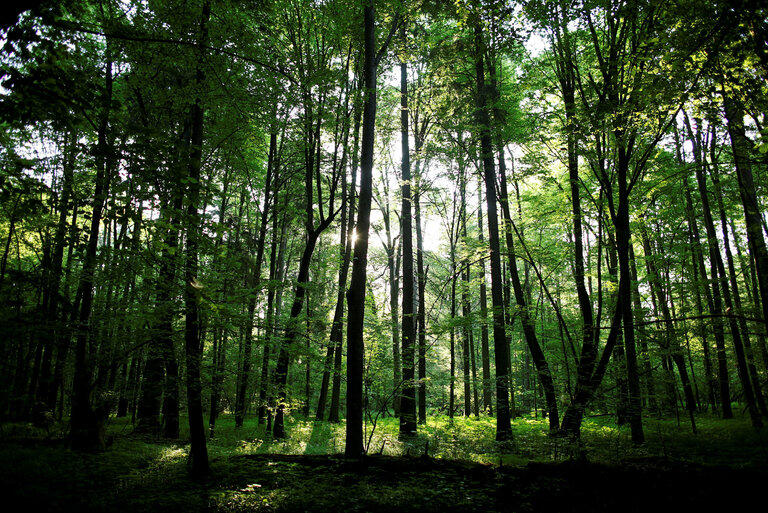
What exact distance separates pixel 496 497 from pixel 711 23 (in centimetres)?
734

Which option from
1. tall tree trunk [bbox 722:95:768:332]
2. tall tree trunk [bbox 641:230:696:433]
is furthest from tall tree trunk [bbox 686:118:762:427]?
tall tree trunk [bbox 722:95:768:332]

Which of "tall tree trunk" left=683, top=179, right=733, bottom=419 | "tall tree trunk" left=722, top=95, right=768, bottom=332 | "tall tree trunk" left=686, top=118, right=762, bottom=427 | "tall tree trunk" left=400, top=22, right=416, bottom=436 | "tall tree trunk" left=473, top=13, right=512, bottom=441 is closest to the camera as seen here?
"tall tree trunk" left=722, top=95, right=768, bottom=332

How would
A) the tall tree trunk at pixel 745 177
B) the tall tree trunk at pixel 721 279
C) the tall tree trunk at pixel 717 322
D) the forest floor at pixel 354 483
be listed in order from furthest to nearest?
the tall tree trunk at pixel 717 322 → the tall tree trunk at pixel 721 279 → the tall tree trunk at pixel 745 177 → the forest floor at pixel 354 483

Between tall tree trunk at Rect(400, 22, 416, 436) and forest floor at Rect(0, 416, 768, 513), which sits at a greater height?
tall tree trunk at Rect(400, 22, 416, 436)

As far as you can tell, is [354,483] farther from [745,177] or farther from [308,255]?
[745,177]

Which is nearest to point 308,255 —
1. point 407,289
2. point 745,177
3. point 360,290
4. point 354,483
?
point 407,289

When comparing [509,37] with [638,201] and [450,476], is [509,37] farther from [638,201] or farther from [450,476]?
[638,201]

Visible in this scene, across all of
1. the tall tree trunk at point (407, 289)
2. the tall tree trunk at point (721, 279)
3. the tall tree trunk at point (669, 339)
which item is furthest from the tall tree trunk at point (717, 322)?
the tall tree trunk at point (407, 289)

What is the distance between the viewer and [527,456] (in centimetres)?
771

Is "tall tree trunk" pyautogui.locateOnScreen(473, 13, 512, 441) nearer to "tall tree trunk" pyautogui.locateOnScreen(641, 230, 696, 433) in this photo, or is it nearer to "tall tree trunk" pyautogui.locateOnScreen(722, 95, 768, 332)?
"tall tree trunk" pyautogui.locateOnScreen(641, 230, 696, 433)

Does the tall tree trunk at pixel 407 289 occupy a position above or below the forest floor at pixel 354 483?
above

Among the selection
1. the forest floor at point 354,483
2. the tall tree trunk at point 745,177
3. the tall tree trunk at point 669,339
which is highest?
the tall tree trunk at point 745,177

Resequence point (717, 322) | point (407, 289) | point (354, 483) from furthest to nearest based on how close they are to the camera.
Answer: point (407, 289), point (717, 322), point (354, 483)

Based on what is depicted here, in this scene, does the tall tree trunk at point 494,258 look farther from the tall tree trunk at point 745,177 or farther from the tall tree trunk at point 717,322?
the tall tree trunk at point 717,322
